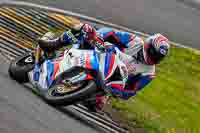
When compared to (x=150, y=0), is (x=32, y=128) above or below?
above

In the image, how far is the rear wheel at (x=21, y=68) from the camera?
11.5 metres

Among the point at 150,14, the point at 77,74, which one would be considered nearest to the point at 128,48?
the point at 77,74

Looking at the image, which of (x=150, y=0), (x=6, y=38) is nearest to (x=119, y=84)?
(x=6, y=38)

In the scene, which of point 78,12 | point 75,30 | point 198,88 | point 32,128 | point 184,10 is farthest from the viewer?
point 184,10

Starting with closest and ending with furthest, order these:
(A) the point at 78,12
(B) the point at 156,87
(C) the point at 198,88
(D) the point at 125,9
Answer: (B) the point at 156,87
(C) the point at 198,88
(A) the point at 78,12
(D) the point at 125,9

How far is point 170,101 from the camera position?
591 inches

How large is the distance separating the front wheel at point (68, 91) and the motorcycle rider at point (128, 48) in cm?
53

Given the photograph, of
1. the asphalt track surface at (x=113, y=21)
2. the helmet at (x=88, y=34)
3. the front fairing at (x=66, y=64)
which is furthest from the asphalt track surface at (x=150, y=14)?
the helmet at (x=88, y=34)

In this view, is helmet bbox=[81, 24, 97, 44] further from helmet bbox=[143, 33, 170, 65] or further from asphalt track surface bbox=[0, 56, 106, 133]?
asphalt track surface bbox=[0, 56, 106, 133]

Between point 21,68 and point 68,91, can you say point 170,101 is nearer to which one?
point 21,68

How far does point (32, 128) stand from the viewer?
9523mm

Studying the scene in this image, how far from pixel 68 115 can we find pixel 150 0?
420 inches

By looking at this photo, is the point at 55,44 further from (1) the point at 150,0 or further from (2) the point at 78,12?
(1) the point at 150,0

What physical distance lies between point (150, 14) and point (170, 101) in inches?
227
